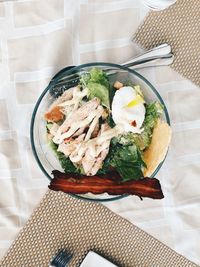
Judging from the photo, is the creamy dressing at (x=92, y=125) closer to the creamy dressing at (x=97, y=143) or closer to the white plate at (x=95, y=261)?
the creamy dressing at (x=97, y=143)

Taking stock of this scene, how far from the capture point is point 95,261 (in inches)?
43.9

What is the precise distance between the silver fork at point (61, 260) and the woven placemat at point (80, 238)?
0.7 inches

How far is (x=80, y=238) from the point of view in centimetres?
113

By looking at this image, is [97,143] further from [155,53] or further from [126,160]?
[155,53]

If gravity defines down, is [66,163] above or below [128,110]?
below

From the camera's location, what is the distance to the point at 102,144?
0.98 meters

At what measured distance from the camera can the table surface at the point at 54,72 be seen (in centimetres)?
109

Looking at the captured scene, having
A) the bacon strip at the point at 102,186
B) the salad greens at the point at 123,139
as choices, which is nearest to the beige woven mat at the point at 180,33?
the salad greens at the point at 123,139

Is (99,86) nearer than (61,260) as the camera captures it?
Yes

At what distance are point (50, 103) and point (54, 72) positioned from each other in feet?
0.24

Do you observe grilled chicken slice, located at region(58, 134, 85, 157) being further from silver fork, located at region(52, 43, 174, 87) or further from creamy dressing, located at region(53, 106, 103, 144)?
silver fork, located at region(52, 43, 174, 87)

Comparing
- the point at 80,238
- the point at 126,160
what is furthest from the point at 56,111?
the point at 80,238

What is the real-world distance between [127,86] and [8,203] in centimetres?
35

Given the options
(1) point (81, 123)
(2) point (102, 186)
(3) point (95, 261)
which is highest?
(1) point (81, 123)
